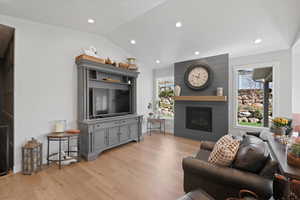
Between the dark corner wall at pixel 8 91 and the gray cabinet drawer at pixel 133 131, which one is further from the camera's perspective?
the gray cabinet drawer at pixel 133 131

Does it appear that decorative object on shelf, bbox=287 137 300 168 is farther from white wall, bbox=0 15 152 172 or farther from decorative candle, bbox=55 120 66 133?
white wall, bbox=0 15 152 172

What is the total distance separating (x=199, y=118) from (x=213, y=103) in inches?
26.8

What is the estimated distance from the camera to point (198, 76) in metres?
4.51

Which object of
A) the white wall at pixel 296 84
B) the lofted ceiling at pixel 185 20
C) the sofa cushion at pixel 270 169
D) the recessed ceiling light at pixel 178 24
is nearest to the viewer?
the sofa cushion at pixel 270 169

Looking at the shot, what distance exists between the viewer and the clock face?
439 cm

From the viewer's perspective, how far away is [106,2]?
2518 mm

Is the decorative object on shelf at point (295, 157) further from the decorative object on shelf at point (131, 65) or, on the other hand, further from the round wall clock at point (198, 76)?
the decorative object on shelf at point (131, 65)

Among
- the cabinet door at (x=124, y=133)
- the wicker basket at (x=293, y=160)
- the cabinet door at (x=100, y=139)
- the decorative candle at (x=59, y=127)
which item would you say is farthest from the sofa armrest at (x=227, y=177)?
the decorative candle at (x=59, y=127)

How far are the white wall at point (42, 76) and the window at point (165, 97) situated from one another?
319 cm

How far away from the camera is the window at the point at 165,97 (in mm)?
5594

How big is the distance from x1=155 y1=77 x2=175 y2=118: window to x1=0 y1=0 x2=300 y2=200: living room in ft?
2.56

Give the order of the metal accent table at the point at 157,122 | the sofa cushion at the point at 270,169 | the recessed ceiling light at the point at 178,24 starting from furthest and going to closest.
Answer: the metal accent table at the point at 157,122
the recessed ceiling light at the point at 178,24
the sofa cushion at the point at 270,169

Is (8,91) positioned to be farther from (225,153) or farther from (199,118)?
(199,118)

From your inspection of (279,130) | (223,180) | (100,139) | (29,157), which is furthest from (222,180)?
(29,157)
